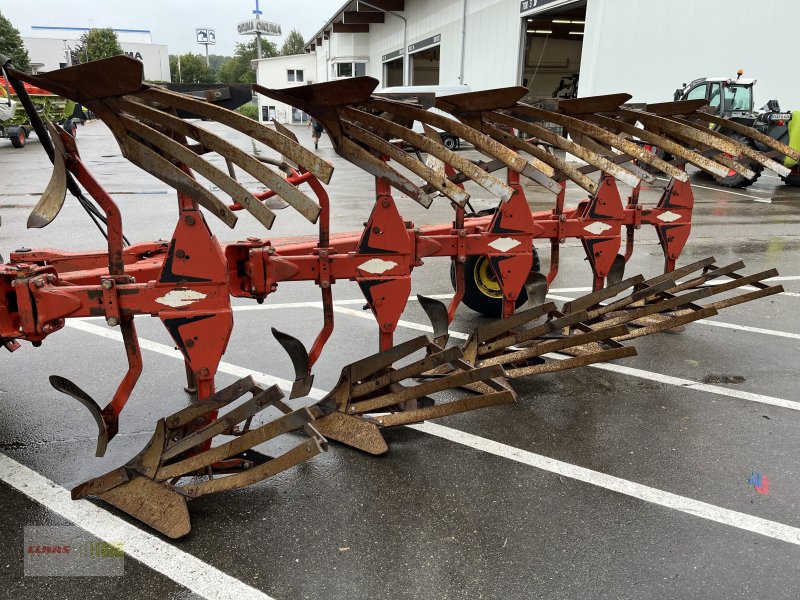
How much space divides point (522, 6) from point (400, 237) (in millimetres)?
21391

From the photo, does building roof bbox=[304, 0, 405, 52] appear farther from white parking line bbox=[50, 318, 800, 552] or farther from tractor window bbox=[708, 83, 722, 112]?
white parking line bbox=[50, 318, 800, 552]

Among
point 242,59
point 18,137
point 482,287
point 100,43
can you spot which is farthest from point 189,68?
point 482,287

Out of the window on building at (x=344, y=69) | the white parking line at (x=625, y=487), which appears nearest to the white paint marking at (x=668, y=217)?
the white parking line at (x=625, y=487)

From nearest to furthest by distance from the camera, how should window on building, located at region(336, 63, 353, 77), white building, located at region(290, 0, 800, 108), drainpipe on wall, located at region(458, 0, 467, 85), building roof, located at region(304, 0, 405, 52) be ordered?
1. white building, located at region(290, 0, 800, 108)
2. drainpipe on wall, located at region(458, 0, 467, 85)
3. building roof, located at region(304, 0, 405, 52)
4. window on building, located at region(336, 63, 353, 77)

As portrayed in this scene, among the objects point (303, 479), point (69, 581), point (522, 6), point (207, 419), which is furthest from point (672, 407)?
point (522, 6)

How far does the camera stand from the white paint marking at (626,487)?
2.81 metres

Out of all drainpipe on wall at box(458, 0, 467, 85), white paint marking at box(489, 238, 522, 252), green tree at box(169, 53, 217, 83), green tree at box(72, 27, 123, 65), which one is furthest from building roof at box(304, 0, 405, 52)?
green tree at box(169, 53, 217, 83)

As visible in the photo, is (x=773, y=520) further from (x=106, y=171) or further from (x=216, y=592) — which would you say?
(x=106, y=171)

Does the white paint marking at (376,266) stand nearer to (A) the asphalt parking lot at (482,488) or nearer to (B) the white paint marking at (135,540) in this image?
(A) the asphalt parking lot at (482,488)

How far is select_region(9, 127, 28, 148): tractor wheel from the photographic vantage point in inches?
894

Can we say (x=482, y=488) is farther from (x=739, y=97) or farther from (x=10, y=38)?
(x=10, y=38)

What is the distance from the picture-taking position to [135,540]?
2.69 m

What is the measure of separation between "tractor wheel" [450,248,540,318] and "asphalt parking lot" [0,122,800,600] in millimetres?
377

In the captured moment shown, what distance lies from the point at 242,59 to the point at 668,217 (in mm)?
124680
